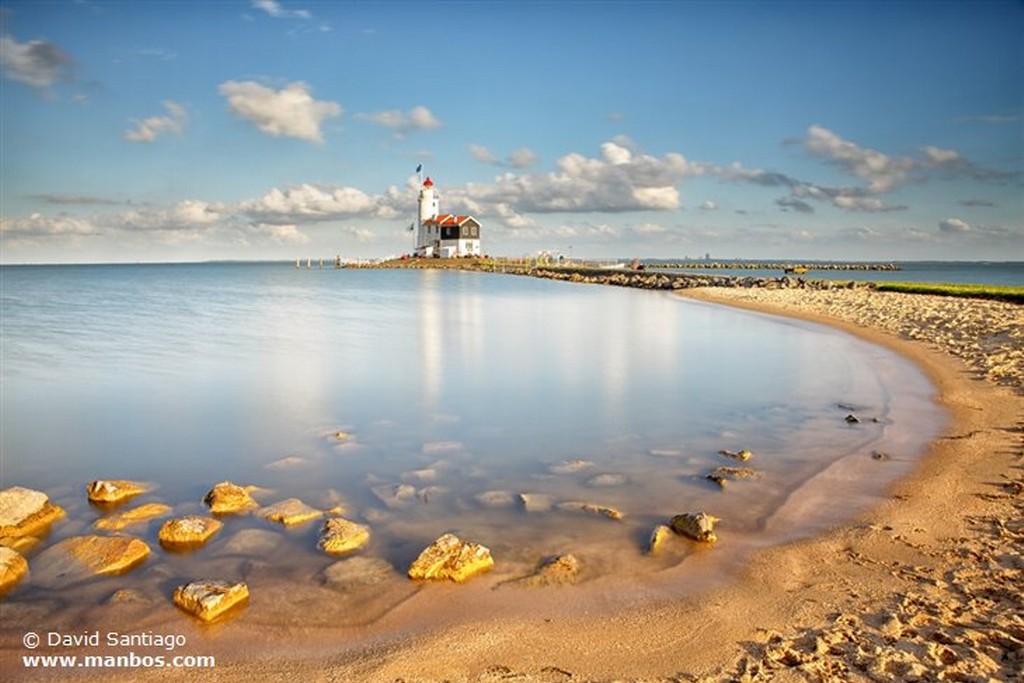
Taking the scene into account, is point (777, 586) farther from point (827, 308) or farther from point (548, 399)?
point (827, 308)

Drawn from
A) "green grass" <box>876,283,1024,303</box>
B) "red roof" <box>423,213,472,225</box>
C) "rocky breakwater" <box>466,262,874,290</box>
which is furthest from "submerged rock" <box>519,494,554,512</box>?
"red roof" <box>423,213,472,225</box>

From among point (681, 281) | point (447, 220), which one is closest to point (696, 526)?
point (681, 281)

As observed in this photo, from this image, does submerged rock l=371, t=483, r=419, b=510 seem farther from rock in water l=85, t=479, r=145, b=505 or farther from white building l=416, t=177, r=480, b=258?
white building l=416, t=177, r=480, b=258

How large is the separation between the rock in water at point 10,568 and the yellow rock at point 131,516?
39.4 inches

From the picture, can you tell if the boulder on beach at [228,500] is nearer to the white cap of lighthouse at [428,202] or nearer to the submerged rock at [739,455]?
the submerged rock at [739,455]

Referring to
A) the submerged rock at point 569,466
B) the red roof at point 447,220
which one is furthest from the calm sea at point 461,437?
the red roof at point 447,220

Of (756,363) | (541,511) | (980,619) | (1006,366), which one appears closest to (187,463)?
(541,511)

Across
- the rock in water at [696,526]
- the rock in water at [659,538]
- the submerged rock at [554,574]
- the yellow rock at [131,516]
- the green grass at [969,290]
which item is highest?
the green grass at [969,290]

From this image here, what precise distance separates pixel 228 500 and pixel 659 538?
5.33m

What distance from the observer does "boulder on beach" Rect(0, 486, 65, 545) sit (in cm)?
728

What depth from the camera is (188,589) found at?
5.86m

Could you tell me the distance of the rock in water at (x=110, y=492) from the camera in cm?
841

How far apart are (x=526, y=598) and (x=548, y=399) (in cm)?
890

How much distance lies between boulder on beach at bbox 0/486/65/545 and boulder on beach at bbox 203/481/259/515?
5.65 ft
